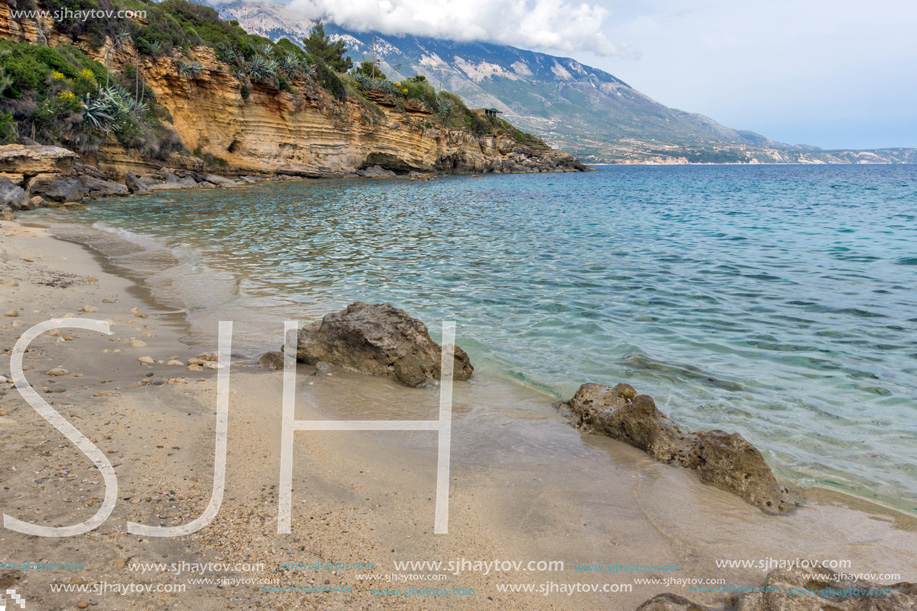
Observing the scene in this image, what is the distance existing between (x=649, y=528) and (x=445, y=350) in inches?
106

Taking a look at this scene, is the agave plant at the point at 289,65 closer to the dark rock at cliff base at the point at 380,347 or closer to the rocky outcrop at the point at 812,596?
the dark rock at cliff base at the point at 380,347

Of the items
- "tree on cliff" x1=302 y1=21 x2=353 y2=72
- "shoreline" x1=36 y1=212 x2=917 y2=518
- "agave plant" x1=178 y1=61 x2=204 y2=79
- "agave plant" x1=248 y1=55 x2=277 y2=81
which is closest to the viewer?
"shoreline" x1=36 y1=212 x2=917 y2=518

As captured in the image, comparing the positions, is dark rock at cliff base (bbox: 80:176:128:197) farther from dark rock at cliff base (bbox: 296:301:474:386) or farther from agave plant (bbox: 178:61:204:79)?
dark rock at cliff base (bbox: 296:301:474:386)

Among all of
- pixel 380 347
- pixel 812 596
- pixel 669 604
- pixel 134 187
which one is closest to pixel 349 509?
pixel 669 604

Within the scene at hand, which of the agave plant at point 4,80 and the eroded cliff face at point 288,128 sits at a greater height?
the eroded cliff face at point 288,128

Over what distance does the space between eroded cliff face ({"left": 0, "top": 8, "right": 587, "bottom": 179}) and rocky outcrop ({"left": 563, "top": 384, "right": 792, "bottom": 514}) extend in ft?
96.6

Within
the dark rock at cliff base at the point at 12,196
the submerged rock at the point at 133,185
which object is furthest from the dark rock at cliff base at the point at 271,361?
the submerged rock at the point at 133,185

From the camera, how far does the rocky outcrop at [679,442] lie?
328cm

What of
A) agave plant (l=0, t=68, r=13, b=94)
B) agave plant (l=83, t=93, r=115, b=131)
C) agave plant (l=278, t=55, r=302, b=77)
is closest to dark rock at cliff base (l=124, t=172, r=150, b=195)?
agave plant (l=83, t=93, r=115, b=131)

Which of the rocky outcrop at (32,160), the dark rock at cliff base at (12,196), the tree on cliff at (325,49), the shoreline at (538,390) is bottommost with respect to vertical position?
the shoreline at (538,390)

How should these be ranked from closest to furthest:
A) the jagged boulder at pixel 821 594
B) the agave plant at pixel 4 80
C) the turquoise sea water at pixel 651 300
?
1. the jagged boulder at pixel 821 594
2. the turquoise sea water at pixel 651 300
3. the agave plant at pixel 4 80

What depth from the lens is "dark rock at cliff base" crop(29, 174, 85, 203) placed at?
723 inches

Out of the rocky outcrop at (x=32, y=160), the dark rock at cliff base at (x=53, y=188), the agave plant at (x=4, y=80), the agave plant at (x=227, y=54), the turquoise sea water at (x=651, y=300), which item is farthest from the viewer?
the agave plant at (x=227, y=54)

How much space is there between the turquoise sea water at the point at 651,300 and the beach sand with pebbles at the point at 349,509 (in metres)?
0.82
